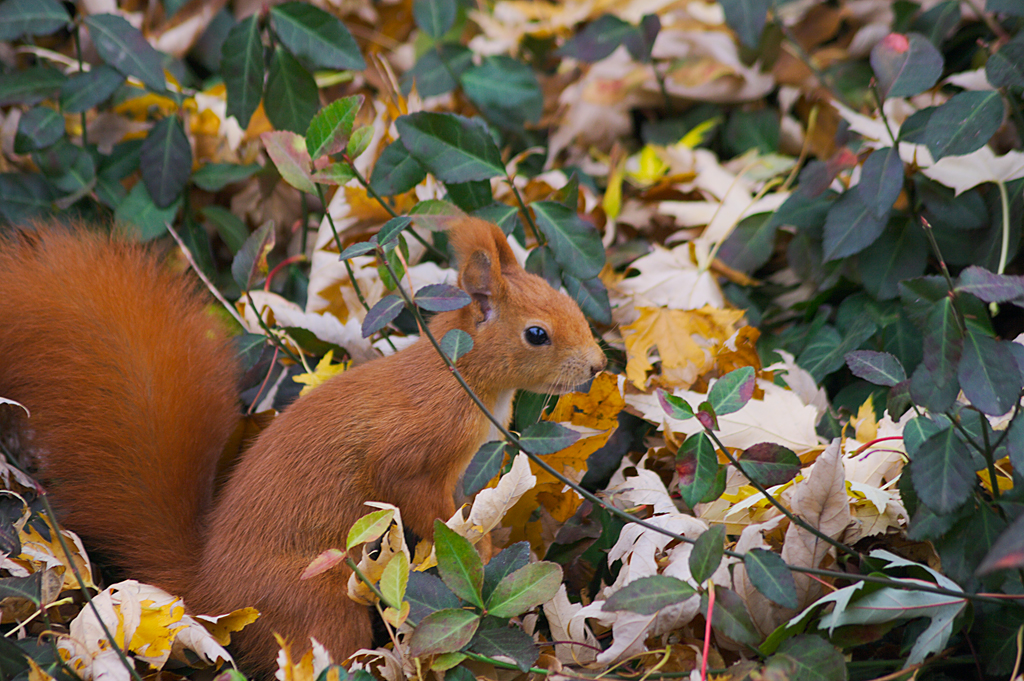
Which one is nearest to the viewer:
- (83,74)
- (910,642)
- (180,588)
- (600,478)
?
(910,642)

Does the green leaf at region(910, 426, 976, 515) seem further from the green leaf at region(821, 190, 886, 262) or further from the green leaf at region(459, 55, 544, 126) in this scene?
the green leaf at region(459, 55, 544, 126)

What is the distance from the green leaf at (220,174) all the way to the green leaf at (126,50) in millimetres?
203

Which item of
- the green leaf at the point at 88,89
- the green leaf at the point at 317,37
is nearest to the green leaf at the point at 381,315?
the green leaf at the point at 317,37

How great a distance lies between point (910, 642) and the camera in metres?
1.01

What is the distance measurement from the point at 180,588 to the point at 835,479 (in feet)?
3.28

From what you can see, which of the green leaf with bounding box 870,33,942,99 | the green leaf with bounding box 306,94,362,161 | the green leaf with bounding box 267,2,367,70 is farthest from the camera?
the green leaf with bounding box 267,2,367,70

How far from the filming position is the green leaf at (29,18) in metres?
1.62

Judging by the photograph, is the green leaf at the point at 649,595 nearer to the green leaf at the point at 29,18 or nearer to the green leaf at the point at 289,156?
the green leaf at the point at 289,156

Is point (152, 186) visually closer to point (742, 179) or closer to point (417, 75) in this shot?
point (417, 75)

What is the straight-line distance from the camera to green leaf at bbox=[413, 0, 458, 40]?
1.92m

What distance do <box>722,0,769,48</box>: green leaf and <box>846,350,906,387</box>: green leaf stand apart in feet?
3.39

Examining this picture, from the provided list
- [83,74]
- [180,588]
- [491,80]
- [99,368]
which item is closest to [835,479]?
[180,588]

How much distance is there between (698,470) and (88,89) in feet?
4.96

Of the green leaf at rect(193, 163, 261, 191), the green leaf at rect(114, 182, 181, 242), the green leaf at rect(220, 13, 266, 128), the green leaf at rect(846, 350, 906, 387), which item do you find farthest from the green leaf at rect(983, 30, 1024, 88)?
the green leaf at rect(114, 182, 181, 242)
